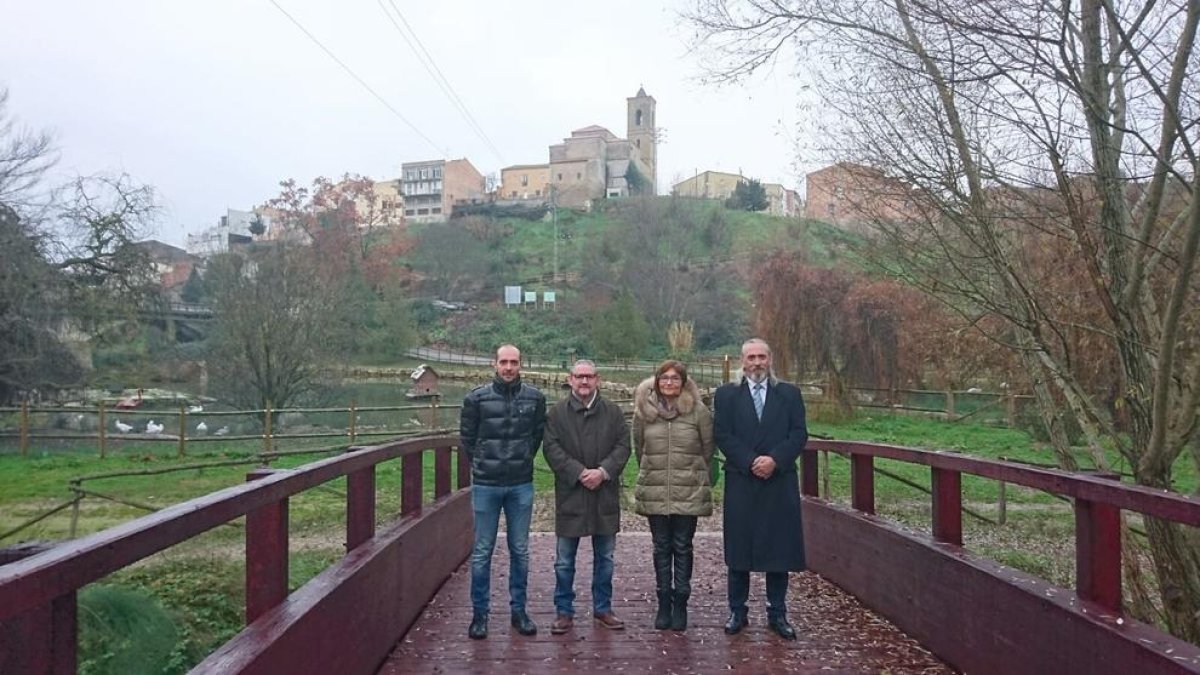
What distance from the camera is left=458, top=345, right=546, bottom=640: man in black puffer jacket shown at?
16.4 ft

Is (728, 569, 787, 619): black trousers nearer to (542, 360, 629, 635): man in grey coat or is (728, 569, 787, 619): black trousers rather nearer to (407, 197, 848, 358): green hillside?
(542, 360, 629, 635): man in grey coat

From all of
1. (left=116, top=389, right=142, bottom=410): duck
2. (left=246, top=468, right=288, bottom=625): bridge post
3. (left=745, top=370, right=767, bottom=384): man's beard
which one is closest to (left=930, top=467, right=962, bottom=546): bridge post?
(left=745, top=370, right=767, bottom=384): man's beard

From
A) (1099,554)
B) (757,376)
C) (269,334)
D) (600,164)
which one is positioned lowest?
(1099,554)

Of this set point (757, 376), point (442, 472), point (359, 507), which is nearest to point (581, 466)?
point (757, 376)

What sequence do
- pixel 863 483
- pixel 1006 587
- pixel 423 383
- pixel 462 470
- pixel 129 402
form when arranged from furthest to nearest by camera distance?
pixel 423 383, pixel 129 402, pixel 462 470, pixel 863 483, pixel 1006 587

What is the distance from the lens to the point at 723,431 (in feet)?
16.4

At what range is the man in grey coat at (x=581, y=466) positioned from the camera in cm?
507

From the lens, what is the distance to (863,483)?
20.2 ft

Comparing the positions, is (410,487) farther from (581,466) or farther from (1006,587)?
(1006,587)

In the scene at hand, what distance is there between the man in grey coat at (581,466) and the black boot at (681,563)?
333mm

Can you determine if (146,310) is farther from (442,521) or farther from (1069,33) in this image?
(1069,33)

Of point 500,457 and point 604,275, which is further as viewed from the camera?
point 604,275

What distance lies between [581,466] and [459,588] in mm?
1984

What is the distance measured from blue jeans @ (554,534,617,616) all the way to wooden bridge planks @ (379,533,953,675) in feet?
0.48
